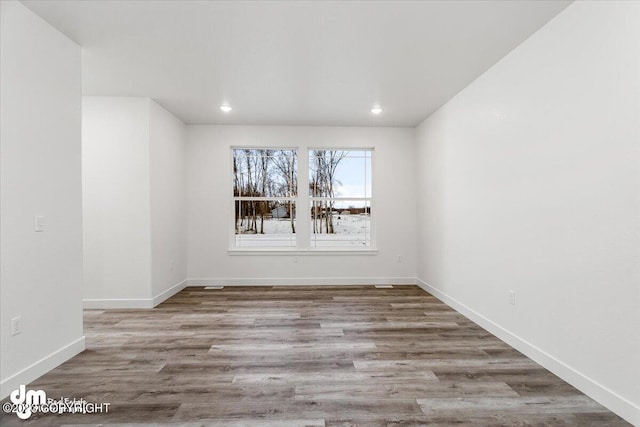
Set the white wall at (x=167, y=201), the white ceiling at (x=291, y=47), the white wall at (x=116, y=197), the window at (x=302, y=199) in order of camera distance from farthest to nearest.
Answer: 1. the window at (x=302, y=199)
2. the white wall at (x=167, y=201)
3. the white wall at (x=116, y=197)
4. the white ceiling at (x=291, y=47)

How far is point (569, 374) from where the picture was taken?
234cm

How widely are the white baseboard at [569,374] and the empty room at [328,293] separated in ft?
0.05

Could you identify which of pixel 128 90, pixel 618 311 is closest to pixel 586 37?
pixel 618 311

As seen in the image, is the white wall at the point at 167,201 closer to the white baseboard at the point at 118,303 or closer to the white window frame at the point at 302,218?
the white baseboard at the point at 118,303

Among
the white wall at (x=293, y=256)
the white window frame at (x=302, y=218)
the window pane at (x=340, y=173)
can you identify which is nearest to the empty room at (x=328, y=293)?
the white wall at (x=293, y=256)

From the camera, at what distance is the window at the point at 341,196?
5770 millimetres

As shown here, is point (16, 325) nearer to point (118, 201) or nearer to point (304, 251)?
point (118, 201)

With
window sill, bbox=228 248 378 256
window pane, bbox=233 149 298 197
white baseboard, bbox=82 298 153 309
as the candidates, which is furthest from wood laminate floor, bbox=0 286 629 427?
window pane, bbox=233 149 298 197

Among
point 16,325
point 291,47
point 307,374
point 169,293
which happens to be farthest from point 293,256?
point 16,325

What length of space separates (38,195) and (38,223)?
0.67ft

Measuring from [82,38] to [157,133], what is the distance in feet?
5.55

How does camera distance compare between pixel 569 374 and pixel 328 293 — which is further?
pixel 328 293

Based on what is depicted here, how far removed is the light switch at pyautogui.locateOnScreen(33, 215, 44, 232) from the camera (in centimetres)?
244

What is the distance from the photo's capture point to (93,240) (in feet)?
13.5
